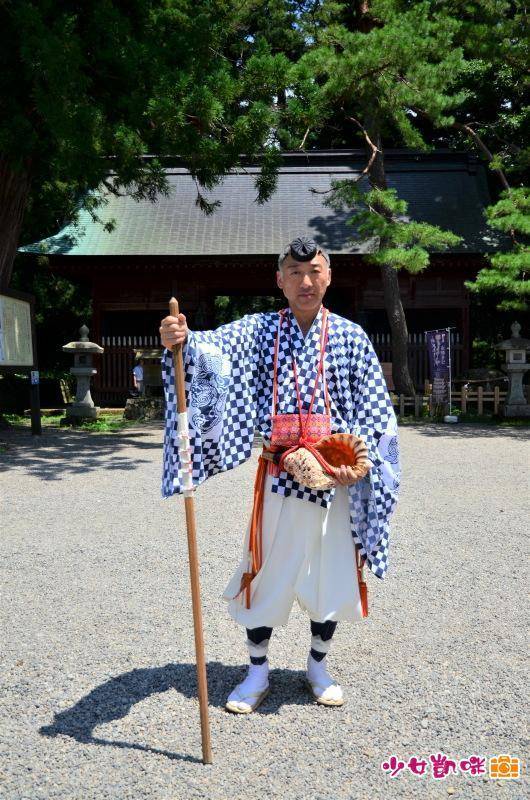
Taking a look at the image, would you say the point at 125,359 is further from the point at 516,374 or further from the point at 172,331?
the point at 172,331

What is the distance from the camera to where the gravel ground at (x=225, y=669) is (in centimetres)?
201

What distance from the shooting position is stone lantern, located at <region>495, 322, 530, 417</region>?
1244cm

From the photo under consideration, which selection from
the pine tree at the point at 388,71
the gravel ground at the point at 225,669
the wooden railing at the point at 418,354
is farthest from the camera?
the wooden railing at the point at 418,354

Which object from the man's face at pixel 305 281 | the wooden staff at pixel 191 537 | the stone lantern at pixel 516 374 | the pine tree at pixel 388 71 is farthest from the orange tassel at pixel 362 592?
the stone lantern at pixel 516 374

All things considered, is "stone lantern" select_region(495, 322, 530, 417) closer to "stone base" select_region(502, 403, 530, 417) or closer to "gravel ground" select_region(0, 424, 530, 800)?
"stone base" select_region(502, 403, 530, 417)

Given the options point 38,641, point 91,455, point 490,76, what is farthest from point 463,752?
point 490,76

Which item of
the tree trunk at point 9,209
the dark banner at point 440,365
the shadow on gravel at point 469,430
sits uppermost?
the tree trunk at point 9,209

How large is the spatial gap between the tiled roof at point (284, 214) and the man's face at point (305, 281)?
37.2ft

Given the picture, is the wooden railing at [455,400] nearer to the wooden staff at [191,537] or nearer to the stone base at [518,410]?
the stone base at [518,410]

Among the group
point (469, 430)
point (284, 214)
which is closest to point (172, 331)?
point (469, 430)

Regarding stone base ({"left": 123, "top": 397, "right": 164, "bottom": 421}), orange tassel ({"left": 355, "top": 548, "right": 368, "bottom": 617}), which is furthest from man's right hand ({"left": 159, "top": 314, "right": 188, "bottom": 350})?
stone base ({"left": 123, "top": 397, "right": 164, "bottom": 421})

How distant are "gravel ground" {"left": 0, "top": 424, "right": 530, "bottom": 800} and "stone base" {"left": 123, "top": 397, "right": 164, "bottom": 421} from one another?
7.84m

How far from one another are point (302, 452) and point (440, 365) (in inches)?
420

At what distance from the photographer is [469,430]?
11180mm
